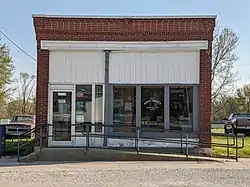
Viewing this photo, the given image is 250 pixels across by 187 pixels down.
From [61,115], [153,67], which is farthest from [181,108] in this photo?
[61,115]

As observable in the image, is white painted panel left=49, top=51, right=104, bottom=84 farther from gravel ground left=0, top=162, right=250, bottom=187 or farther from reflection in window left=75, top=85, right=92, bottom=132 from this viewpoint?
gravel ground left=0, top=162, right=250, bottom=187

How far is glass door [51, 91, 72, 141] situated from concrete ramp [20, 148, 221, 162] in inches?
68.3

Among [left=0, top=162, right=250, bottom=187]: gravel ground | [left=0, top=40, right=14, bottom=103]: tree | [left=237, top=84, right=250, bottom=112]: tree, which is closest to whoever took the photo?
[left=0, top=162, right=250, bottom=187]: gravel ground

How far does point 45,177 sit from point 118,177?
1.96 metres

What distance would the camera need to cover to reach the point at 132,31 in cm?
1706

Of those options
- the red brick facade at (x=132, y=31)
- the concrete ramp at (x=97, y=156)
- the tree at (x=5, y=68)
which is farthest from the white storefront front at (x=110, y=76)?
the tree at (x=5, y=68)

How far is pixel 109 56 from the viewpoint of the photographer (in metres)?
17.2

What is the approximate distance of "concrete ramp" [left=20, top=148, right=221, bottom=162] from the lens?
15.1 m

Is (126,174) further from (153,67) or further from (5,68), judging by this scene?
(5,68)

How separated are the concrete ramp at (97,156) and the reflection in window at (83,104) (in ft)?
6.65

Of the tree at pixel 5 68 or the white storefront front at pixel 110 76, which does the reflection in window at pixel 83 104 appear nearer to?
the white storefront front at pixel 110 76

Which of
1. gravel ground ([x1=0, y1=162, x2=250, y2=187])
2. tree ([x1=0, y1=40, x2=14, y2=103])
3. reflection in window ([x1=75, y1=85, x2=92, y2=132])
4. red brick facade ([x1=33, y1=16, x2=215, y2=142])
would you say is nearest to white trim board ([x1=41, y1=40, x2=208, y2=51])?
Answer: red brick facade ([x1=33, y1=16, x2=215, y2=142])

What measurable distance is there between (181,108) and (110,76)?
122 inches

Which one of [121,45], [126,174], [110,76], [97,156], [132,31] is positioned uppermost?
[132,31]
